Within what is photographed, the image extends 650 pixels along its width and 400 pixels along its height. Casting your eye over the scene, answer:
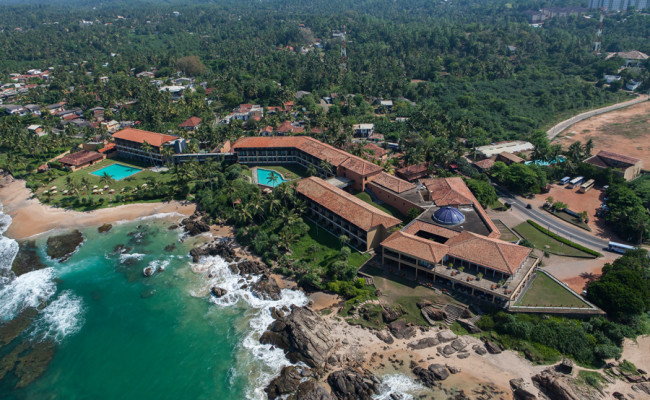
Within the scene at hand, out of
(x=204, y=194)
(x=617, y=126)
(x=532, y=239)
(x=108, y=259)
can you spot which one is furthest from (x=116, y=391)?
(x=617, y=126)

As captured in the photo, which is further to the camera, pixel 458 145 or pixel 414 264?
pixel 458 145

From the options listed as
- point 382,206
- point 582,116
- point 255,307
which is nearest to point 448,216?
point 382,206

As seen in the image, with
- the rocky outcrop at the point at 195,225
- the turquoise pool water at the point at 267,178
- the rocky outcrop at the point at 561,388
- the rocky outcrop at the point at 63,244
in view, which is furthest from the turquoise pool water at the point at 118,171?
the rocky outcrop at the point at 561,388

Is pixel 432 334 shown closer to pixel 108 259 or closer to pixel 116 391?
pixel 116 391

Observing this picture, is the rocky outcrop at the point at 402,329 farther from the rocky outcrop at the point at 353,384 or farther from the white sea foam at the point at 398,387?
the rocky outcrop at the point at 353,384

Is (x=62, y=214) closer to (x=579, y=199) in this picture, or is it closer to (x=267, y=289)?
(x=267, y=289)

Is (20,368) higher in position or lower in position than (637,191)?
lower
